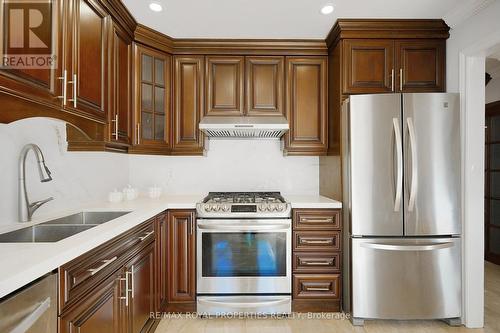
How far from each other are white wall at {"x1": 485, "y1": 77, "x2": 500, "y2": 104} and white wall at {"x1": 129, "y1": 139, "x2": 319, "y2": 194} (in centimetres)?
270

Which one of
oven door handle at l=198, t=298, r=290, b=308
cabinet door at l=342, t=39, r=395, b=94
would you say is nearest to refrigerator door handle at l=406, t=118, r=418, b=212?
cabinet door at l=342, t=39, r=395, b=94

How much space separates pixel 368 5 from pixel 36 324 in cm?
273

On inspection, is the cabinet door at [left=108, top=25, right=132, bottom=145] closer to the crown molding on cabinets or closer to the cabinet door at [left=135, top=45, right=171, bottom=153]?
the cabinet door at [left=135, top=45, right=171, bottom=153]

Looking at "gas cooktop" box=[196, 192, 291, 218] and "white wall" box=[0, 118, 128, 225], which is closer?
"white wall" box=[0, 118, 128, 225]

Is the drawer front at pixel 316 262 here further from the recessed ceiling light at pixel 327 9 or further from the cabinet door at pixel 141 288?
the recessed ceiling light at pixel 327 9

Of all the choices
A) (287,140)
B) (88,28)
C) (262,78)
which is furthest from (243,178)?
(88,28)

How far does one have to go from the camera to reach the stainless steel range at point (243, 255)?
2.30 metres

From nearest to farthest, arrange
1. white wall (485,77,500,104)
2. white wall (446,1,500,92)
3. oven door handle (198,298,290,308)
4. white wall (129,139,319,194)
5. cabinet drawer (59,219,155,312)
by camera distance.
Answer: cabinet drawer (59,219,155,312), white wall (446,1,500,92), oven door handle (198,298,290,308), white wall (129,139,319,194), white wall (485,77,500,104)

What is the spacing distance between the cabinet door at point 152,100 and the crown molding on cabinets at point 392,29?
167 cm

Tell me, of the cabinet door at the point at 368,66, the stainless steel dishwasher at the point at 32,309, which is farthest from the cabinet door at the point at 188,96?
the stainless steel dishwasher at the point at 32,309

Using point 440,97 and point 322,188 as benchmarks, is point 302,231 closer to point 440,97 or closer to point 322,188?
point 322,188

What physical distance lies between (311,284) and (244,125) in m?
1.50

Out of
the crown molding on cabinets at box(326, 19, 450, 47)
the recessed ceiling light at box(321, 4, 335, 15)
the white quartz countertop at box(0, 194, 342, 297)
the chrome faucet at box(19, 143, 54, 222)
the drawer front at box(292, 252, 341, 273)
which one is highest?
the recessed ceiling light at box(321, 4, 335, 15)

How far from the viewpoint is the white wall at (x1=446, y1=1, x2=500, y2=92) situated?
194cm
